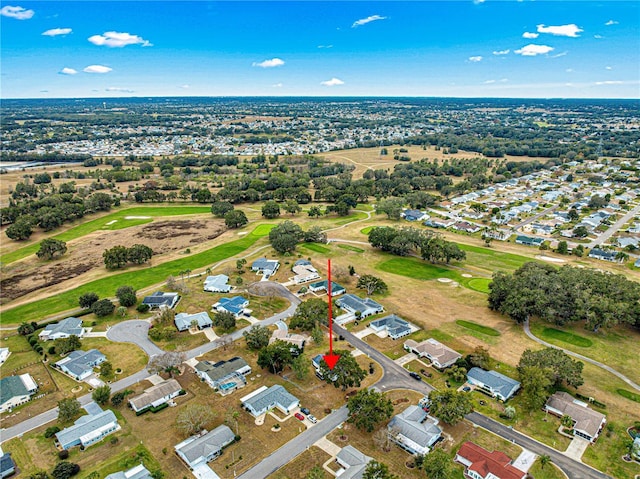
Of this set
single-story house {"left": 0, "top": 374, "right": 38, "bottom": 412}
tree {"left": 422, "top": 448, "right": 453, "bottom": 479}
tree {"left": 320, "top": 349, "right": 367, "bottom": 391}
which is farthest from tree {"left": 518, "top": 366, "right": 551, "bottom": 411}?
single-story house {"left": 0, "top": 374, "right": 38, "bottom": 412}

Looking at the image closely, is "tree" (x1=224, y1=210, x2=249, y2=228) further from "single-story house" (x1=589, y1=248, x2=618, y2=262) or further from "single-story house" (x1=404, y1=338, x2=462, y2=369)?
"single-story house" (x1=589, y1=248, x2=618, y2=262)

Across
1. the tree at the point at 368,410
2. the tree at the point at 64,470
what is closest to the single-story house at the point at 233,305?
the tree at the point at 368,410

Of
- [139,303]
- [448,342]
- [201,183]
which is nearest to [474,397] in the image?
[448,342]

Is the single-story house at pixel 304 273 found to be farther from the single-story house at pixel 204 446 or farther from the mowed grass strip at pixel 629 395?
the mowed grass strip at pixel 629 395

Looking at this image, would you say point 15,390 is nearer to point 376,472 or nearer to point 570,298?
point 376,472

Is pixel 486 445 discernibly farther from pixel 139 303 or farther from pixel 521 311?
pixel 139 303

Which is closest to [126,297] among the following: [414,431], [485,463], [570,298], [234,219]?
[234,219]
